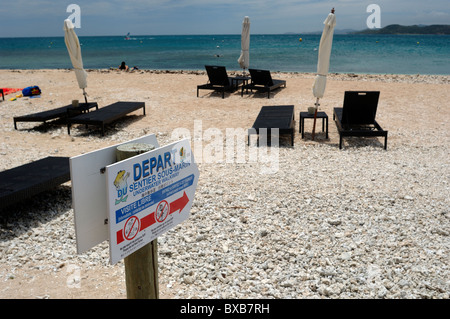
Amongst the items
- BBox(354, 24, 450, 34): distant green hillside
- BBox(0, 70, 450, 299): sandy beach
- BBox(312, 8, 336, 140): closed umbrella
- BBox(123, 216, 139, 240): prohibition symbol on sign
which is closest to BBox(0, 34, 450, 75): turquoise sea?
BBox(312, 8, 336, 140): closed umbrella

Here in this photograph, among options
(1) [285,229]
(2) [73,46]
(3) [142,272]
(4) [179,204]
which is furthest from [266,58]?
(3) [142,272]

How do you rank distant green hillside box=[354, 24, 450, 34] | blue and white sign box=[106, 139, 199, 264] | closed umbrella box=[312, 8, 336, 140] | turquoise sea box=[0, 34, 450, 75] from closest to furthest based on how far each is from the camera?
blue and white sign box=[106, 139, 199, 264] → closed umbrella box=[312, 8, 336, 140] → turquoise sea box=[0, 34, 450, 75] → distant green hillside box=[354, 24, 450, 34]

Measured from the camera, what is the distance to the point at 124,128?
9164mm

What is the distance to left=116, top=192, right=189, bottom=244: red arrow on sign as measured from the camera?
1899 millimetres

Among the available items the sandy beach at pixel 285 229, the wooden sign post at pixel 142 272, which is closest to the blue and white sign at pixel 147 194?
the wooden sign post at pixel 142 272

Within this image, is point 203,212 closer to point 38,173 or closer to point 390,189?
point 38,173

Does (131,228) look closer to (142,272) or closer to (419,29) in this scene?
(142,272)

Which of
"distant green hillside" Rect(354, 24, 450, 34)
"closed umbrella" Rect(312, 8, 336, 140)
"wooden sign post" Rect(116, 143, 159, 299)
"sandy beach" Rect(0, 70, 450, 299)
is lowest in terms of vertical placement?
"sandy beach" Rect(0, 70, 450, 299)

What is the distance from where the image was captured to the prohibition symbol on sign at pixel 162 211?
208 centimetres

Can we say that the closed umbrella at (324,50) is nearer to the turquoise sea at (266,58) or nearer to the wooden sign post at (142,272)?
the wooden sign post at (142,272)

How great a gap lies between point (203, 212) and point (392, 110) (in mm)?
7849

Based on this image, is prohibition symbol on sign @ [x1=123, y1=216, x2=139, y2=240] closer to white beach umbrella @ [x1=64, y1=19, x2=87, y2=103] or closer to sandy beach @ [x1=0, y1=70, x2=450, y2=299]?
sandy beach @ [x1=0, y1=70, x2=450, y2=299]

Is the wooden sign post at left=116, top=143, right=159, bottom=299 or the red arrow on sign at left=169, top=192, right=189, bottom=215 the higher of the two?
the red arrow on sign at left=169, top=192, right=189, bottom=215
